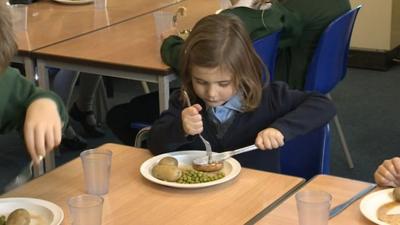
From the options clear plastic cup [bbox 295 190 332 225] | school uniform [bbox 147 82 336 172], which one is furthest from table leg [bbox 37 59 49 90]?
clear plastic cup [bbox 295 190 332 225]


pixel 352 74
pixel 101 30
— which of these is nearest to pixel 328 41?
pixel 101 30

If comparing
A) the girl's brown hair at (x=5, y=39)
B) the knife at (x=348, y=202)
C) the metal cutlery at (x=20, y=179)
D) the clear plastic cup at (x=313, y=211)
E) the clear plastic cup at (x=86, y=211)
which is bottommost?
the metal cutlery at (x=20, y=179)

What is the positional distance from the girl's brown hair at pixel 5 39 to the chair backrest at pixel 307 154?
93cm

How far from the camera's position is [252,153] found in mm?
2117

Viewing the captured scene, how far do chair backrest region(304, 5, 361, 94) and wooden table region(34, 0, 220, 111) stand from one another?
2.02 feet

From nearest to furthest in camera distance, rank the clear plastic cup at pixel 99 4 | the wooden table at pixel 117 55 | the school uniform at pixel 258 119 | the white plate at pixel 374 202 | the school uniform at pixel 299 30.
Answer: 1. the white plate at pixel 374 202
2. the school uniform at pixel 258 119
3. the wooden table at pixel 117 55
4. the school uniform at pixel 299 30
5. the clear plastic cup at pixel 99 4

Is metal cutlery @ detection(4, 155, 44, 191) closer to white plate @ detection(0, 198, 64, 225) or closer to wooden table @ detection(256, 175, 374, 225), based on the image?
white plate @ detection(0, 198, 64, 225)

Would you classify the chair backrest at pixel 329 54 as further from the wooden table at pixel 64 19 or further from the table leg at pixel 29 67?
the table leg at pixel 29 67

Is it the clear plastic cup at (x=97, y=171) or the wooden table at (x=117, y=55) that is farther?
the wooden table at (x=117, y=55)

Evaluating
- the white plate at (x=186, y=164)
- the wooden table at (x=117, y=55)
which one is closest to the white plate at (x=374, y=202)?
the white plate at (x=186, y=164)

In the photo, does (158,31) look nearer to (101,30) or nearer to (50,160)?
(101,30)

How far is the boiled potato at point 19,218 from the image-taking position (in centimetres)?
148

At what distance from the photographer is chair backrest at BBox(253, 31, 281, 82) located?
9.18 ft

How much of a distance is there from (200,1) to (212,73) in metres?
1.92
